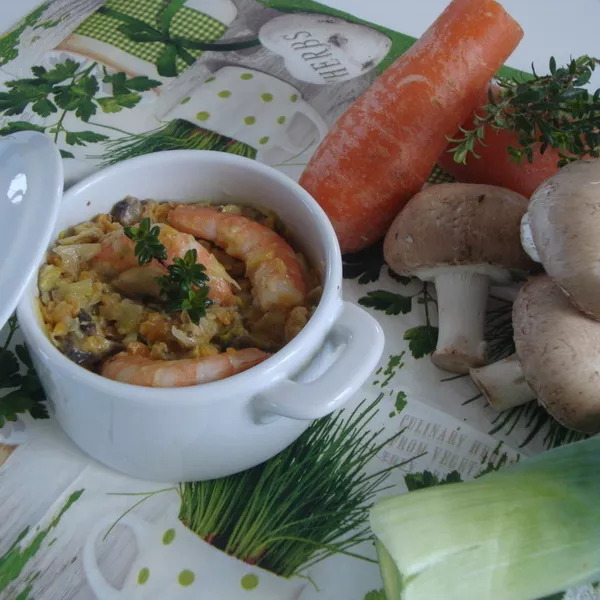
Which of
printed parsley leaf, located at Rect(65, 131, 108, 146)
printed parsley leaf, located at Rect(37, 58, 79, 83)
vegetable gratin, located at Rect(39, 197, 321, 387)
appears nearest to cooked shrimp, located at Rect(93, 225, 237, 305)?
vegetable gratin, located at Rect(39, 197, 321, 387)

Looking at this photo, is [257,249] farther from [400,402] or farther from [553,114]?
[553,114]

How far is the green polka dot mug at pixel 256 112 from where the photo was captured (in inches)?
47.6

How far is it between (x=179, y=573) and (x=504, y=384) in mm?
411

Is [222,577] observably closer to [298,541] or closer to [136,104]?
[298,541]

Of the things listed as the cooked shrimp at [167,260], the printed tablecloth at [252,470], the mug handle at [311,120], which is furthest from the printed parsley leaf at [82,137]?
the cooked shrimp at [167,260]

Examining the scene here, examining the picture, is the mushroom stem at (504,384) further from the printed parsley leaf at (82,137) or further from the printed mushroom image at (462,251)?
the printed parsley leaf at (82,137)

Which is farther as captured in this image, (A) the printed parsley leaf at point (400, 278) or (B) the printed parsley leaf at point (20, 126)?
(B) the printed parsley leaf at point (20, 126)

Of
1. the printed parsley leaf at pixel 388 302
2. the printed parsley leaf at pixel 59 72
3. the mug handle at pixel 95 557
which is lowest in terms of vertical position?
the mug handle at pixel 95 557

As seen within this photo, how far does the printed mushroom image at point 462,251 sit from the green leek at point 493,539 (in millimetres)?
213

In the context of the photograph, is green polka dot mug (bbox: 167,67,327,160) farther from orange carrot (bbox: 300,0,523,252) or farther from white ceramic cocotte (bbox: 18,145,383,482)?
white ceramic cocotte (bbox: 18,145,383,482)

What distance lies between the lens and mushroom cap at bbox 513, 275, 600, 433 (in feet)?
2.67

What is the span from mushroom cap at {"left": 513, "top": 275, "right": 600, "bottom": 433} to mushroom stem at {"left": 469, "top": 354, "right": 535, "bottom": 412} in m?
0.05

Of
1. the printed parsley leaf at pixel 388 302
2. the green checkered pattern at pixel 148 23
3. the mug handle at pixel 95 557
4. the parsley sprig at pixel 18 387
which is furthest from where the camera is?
the green checkered pattern at pixel 148 23

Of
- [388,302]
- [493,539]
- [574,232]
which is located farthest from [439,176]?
[493,539]
